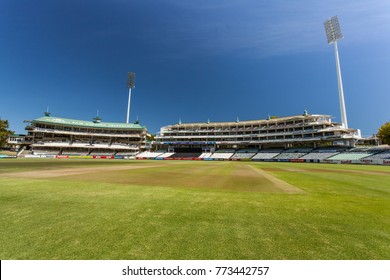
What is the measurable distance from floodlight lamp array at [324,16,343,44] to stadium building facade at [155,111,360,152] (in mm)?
27412

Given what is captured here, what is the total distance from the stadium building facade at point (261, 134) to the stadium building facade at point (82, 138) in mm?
14105

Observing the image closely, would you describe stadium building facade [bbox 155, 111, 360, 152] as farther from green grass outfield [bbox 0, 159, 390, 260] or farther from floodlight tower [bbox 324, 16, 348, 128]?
green grass outfield [bbox 0, 159, 390, 260]

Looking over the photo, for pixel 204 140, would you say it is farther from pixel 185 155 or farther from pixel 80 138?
pixel 80 138

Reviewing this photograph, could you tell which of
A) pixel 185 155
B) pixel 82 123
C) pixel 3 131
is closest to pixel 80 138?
pixel 82 123

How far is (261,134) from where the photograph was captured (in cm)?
7531

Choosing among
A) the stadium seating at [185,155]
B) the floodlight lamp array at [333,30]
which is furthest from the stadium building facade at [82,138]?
the floodlight lamp array at [333,30]

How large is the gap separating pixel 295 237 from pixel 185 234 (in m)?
2.25

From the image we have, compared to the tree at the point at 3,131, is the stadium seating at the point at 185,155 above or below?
below

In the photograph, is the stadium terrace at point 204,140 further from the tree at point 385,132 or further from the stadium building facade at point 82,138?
the tree at point 385,132

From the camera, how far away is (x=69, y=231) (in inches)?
144

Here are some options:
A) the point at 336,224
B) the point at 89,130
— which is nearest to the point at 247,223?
the point at 336,224

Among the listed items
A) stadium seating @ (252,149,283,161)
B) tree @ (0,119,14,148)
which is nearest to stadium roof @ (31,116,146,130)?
tree @ (0,119,14,148)

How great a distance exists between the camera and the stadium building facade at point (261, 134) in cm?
6100
